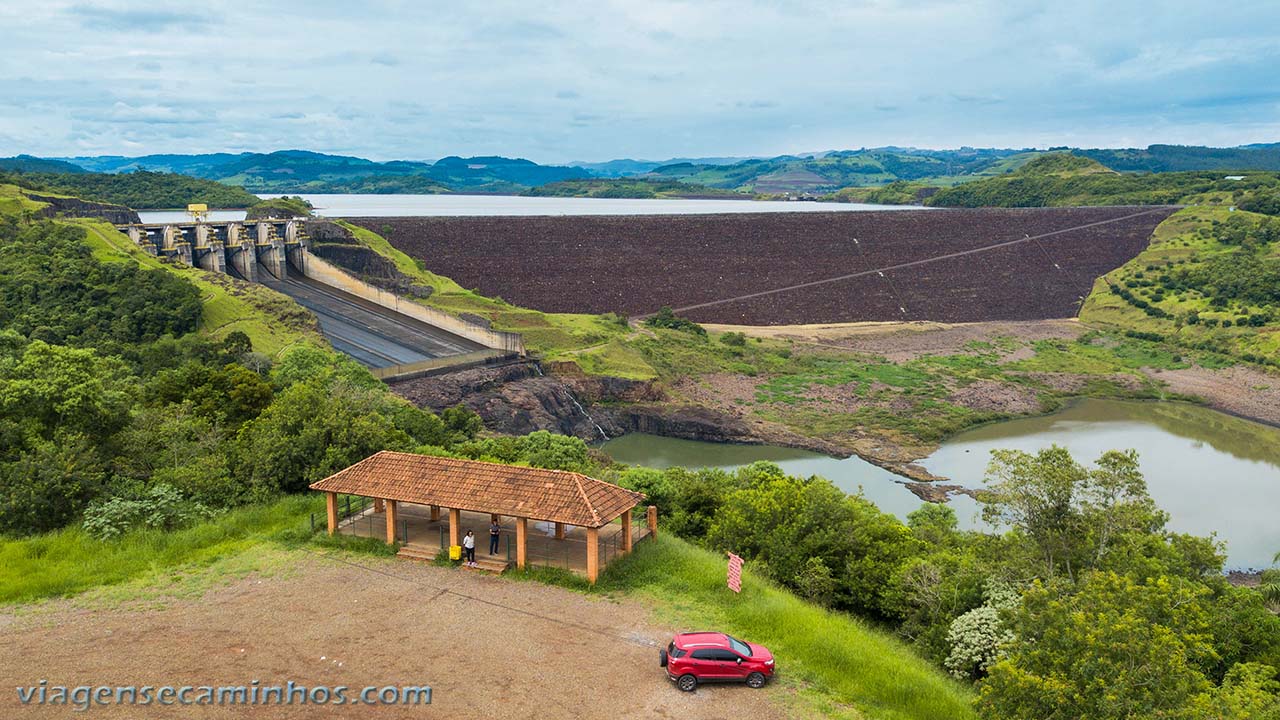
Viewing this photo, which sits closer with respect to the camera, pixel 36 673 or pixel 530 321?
pixel 36 673

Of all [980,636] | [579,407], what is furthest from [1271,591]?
[579,407]

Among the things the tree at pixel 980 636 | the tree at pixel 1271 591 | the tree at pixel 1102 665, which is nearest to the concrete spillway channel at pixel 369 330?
the tree at pixel 980 636

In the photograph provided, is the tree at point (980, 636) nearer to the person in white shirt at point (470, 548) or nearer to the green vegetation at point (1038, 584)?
the green vegetation at point (1038, 584)

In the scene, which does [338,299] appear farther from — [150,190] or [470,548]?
[150,190]

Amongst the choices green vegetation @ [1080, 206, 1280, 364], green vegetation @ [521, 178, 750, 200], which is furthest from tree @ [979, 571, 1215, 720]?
green vegetation @ [521, 178, 750, 200]

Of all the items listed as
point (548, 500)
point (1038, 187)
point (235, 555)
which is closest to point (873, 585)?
point (548, 500)

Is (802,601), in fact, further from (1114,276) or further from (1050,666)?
(1114,276)
